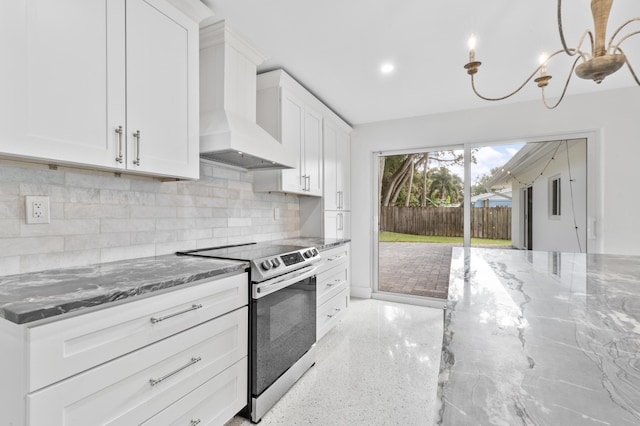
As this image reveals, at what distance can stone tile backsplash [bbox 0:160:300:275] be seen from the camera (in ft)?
4.52

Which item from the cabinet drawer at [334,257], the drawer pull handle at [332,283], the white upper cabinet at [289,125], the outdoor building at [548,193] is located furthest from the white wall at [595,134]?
the drawer pull handle at [332,283]

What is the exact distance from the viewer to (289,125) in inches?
113

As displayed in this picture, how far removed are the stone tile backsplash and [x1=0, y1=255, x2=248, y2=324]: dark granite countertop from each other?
0.10m

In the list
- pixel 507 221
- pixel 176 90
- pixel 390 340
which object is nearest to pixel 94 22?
pixel 176 90

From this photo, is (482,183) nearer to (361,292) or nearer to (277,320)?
(361,292)

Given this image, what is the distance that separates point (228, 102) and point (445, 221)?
3308 mm

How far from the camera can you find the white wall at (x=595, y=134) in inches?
124

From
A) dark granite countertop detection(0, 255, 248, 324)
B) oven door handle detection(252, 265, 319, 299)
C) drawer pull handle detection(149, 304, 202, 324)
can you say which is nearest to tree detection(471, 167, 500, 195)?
oven door handle detection(252, 265, 319, 299)

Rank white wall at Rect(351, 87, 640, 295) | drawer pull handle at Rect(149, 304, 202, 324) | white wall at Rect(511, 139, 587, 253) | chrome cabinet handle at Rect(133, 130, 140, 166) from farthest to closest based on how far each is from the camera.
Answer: white wall at Rect(511, 139, 587, 253), white wall at Rect(351, 87, 640, 295), chrome cabinet handle at Rect(133, 130, 140, 166), drawer pull handle at Rect(149, 304, 202, 324)

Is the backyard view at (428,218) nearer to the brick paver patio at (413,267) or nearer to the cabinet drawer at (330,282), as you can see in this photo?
the brick paver patio at (413,267)

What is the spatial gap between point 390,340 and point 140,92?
2.85 metres

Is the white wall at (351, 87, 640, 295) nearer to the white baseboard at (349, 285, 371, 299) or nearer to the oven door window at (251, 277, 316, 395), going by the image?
the white baseboard at (349, 285, 371, 299)

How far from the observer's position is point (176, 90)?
1.77 metres

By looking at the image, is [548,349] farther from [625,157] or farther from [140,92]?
[625,157]
